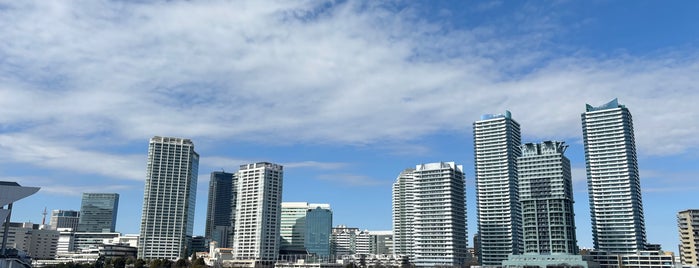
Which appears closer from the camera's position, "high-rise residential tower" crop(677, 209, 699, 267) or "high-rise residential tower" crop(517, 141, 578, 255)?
"high-rise residential tower" crop(517, 141, 578, 255)

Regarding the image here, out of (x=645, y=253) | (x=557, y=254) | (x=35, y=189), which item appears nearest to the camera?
(x=35, y=189)

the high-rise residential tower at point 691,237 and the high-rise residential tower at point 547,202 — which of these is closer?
the high-rise residential tower at point 547,202

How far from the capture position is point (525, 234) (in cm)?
18688

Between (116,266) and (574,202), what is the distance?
500 ft

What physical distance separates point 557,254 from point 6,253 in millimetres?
143164

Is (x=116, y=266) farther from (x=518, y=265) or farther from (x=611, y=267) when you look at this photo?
(x=611, y=267)

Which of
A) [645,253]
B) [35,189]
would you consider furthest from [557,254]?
[35,189]

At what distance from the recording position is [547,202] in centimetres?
18425

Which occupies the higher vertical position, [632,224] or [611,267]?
[632,224]

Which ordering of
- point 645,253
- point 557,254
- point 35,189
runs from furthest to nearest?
point 645,253
point 557,254
point 35,189

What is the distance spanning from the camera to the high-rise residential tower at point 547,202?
591 feet

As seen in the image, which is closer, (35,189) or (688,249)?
(35,189)

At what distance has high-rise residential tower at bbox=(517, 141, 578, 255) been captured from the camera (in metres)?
180

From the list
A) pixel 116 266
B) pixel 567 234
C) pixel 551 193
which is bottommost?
pixel 116 266
